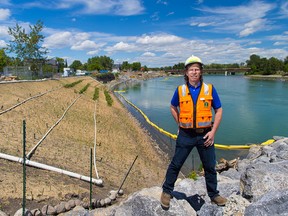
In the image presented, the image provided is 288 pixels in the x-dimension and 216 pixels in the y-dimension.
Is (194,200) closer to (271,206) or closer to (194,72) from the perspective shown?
(271,206)

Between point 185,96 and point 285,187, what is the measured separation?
2421mm

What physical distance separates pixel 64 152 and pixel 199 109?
9.10 meters

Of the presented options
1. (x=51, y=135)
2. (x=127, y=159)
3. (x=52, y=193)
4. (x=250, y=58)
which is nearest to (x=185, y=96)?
(x=52, y=193)

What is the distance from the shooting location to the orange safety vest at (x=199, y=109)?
431 centimetres

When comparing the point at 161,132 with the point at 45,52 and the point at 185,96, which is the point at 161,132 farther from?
the point at 45,52

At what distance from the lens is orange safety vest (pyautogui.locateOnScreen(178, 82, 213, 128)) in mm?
4309

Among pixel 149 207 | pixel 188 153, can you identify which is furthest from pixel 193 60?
pixel 149 207

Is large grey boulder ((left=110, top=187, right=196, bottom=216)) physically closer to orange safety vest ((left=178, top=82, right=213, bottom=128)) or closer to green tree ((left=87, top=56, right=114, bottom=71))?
orange safety vest ((left=178, top=82, right=213, bottom=128))

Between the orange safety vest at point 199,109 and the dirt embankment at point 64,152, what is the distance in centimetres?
510

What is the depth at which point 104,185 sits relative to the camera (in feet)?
31.1

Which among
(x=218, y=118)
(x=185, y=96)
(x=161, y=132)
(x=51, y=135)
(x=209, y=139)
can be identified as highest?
(x=185, y=96)

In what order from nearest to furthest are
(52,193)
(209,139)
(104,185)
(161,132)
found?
(209,139)
(52,193)
(104,185)
(161,132)

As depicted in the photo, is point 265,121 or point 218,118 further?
point 265,121

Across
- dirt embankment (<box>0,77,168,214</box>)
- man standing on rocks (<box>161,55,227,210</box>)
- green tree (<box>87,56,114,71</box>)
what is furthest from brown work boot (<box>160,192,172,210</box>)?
green tree (<box>87,56,114,71</box>)
